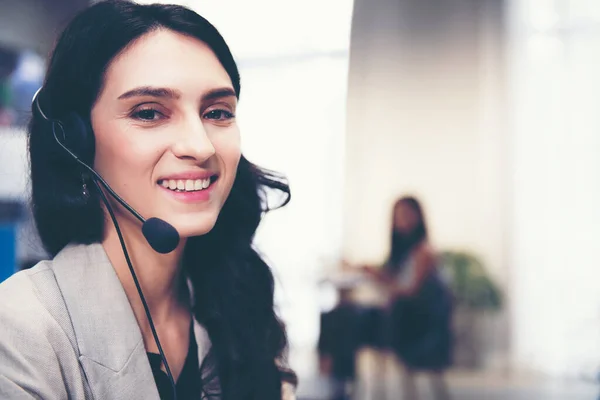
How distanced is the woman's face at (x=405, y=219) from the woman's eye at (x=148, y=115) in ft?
8.03

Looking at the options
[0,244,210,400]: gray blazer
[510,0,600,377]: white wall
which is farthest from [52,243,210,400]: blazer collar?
[510,0,600,377]: white wall

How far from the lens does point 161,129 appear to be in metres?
0.64

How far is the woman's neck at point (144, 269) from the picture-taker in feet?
2.29

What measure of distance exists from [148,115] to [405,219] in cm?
247

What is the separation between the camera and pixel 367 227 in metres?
3.67

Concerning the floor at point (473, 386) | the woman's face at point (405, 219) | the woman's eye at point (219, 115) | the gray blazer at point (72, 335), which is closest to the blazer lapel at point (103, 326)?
the gray blazer at point (72, 335)

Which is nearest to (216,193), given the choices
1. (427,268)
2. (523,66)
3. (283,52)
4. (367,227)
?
(283,52)

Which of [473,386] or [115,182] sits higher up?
[115,182]

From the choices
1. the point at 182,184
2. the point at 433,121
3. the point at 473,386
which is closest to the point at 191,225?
the point at 182,184

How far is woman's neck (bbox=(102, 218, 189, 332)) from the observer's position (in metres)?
0.70

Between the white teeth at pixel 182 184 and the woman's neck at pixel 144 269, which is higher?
the white teeth at pixel 182 184

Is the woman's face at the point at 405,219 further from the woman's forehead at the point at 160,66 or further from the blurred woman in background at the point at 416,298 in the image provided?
the woman's forehead at the point at 160,66

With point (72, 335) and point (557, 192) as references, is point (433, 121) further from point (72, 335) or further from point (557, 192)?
point (72, 335)

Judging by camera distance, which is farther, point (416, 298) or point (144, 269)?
point (416, 298)
